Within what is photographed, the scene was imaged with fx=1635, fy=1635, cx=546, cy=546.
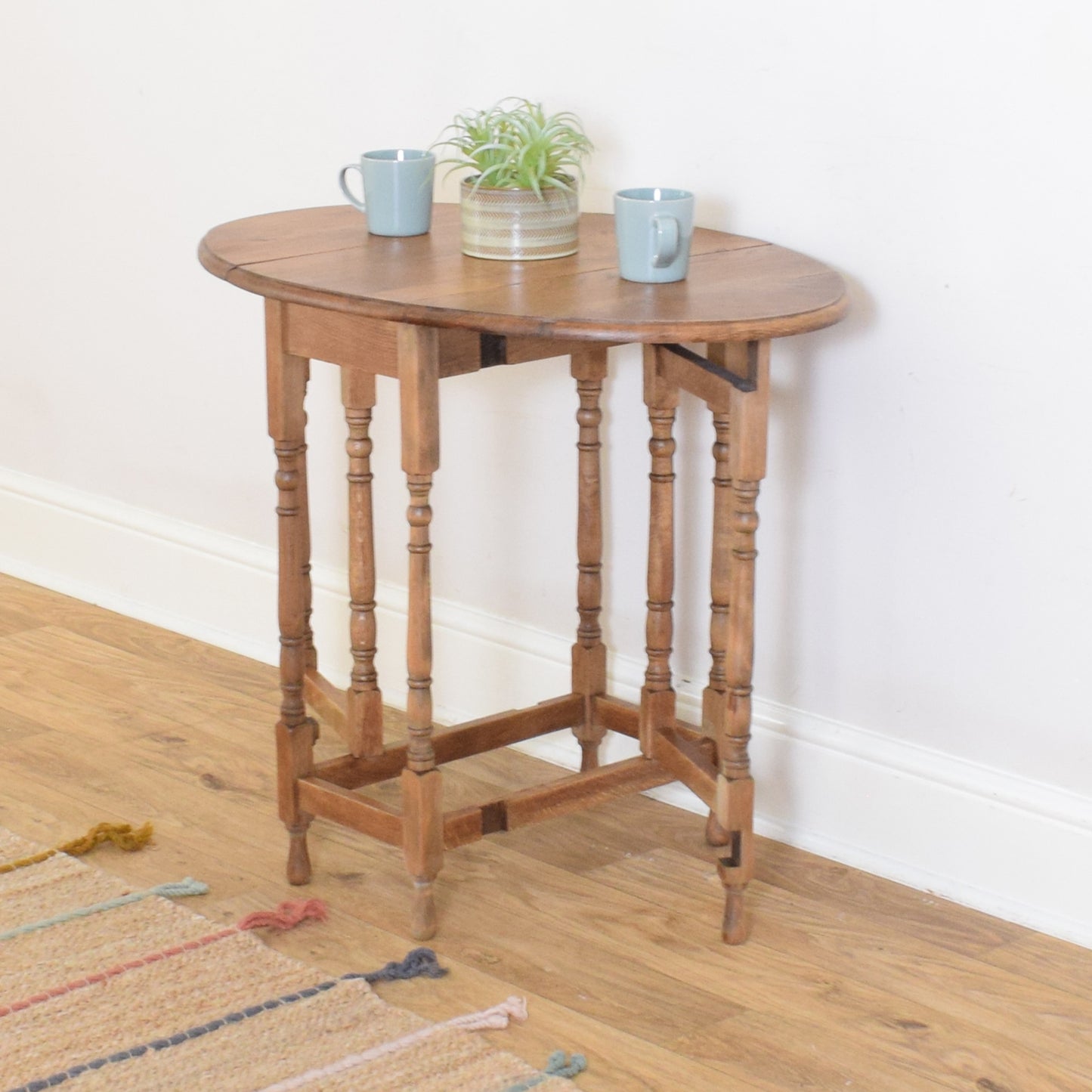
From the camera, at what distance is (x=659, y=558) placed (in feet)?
6.41

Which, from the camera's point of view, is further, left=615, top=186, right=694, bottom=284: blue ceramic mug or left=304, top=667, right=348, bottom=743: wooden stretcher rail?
left=304, top=667, right=348, bottom=743: wooden stretcher rail

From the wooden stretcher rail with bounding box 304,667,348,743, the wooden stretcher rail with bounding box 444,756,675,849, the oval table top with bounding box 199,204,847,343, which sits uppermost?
the oval table top with bounding box 199,204,847,343

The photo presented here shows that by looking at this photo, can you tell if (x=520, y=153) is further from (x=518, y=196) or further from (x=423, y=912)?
(x=423, y=912)

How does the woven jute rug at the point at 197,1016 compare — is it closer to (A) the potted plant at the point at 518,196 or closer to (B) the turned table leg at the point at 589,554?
(B) the turned table leg at the point at 589,554

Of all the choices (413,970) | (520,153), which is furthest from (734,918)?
(520,153)

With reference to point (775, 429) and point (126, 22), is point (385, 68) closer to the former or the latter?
point (126, 22)

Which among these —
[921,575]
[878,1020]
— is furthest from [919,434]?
[878,1020]

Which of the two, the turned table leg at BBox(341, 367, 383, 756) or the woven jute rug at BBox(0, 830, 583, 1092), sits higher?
the turned table leg at BBox(341, 367, 383, 756)

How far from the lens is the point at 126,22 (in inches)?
99.4

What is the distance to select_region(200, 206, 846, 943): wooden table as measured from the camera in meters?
1.56

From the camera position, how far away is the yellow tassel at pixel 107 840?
6.46ft

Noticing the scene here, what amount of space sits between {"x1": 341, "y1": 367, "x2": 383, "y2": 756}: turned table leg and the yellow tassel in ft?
0.94

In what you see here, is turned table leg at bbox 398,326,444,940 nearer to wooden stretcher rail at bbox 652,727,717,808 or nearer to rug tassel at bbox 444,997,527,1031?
rug tassel at bbox 444,997,527,1031

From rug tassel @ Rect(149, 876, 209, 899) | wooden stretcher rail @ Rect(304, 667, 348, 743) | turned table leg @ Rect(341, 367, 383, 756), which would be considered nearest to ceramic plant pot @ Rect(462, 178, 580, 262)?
turned table leg @ Rect(341, 367, 383, 756)
